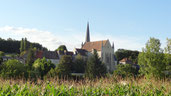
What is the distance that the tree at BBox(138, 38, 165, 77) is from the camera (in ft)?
123

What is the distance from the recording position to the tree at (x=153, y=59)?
3759 centimetres

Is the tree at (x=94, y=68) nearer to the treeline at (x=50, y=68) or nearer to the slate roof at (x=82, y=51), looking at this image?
the treeline at (x=50, y=68)

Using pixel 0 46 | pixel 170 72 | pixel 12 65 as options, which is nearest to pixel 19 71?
pixel 12 65

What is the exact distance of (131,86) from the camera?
34.2ft

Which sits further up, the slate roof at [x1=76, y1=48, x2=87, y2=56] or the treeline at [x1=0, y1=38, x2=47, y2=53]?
the treeline at [x1=0, y1=38, x2=47, y2=53]

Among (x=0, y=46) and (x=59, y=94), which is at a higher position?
(x=0, y=46)

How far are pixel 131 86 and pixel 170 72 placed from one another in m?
30.1

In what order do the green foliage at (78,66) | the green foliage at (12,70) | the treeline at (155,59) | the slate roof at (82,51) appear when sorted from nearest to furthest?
the green foliage at (12,70) → the treeline at (155,59) → the green foliage at (78,66) → the slate roof at (82,51)

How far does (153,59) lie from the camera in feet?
124

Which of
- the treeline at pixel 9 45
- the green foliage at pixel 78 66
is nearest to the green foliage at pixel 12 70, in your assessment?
the green foliage at pixel 78 66

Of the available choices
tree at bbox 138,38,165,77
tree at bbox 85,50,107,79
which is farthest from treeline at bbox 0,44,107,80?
tree at bbox 138,38,165,77

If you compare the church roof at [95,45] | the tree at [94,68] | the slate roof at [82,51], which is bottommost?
the tree at [94,68]

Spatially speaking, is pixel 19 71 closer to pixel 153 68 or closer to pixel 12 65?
pixel 12 65

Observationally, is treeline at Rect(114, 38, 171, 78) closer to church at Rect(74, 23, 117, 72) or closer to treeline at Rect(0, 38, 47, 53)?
church at Rect(74, 23, 117, 72)
